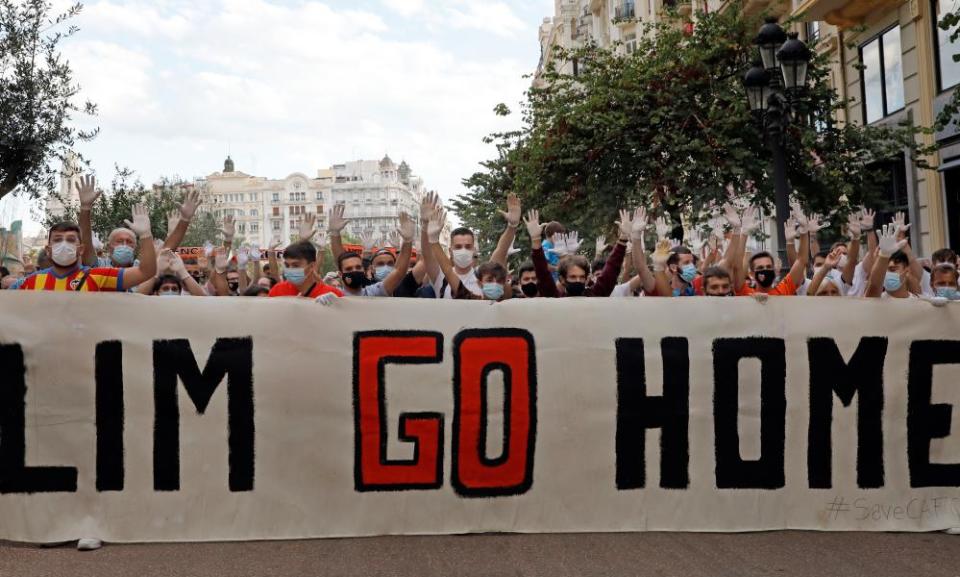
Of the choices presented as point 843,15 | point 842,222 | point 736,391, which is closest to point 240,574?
point 736,391

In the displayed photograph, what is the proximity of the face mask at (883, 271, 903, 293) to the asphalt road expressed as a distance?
8.49 feet

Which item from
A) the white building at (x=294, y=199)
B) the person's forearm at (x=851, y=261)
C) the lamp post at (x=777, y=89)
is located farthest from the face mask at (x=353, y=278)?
the white building at (x=294, y=199)

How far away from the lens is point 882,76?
73.1 ft

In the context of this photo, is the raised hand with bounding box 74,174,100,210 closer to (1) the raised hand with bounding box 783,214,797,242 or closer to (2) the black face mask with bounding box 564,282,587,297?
(2) the black face mask with bounding box 564,282,587,297

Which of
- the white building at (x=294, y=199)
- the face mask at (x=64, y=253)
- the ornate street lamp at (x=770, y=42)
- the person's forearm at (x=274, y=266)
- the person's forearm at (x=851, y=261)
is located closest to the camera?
the face mask at (x=64, y=253)

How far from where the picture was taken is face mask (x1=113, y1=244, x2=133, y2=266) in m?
7.79

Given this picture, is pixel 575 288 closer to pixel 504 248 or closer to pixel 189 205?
pixel 504 248

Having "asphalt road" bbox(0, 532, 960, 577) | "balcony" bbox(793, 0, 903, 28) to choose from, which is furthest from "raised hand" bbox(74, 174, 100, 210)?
"balcony" bbox(793, 0, 903, 28)

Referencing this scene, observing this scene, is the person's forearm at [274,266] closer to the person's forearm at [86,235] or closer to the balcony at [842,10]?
the person's forearm at [86,235]

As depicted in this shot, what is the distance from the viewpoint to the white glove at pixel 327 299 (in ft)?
21.6

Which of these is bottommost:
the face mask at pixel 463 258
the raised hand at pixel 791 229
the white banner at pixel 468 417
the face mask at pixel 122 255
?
the white banner at pixel 468 417

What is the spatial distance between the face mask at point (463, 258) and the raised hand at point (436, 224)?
0.56ft

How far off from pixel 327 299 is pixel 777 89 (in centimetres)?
787

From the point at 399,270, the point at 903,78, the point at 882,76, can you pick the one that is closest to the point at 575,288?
the point at 399,270
